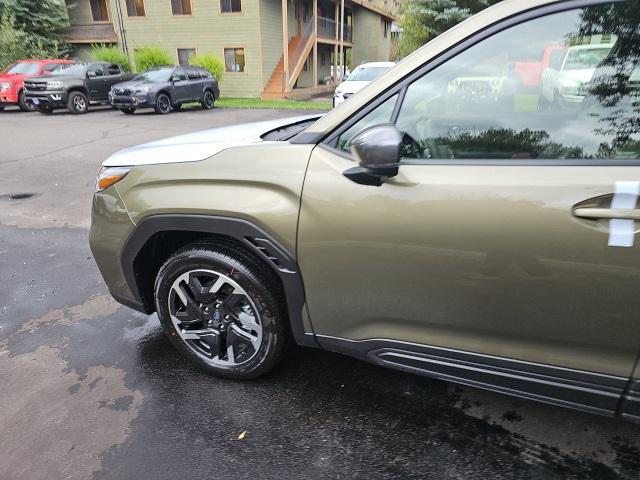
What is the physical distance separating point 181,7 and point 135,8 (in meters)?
3.01

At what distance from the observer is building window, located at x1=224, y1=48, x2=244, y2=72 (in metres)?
25.2

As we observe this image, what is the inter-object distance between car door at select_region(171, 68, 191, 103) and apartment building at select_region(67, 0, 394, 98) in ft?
22.0

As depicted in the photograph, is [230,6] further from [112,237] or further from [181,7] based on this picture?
[112,237]

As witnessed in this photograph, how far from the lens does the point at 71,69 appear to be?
17906mm

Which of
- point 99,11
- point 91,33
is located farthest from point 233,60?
point 99,11

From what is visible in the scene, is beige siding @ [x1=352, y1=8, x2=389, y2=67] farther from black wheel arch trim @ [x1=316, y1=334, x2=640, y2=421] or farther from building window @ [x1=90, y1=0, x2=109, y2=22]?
black wheel arch trim @ [x1=316, y1=334, x2=640, y2=421]

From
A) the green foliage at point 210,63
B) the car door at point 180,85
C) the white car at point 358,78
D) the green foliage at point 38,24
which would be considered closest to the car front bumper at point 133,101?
the car door at point 180,85

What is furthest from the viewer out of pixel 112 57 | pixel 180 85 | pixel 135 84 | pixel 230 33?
pixel 230 33

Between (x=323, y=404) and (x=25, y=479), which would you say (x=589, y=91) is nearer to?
(x=323, y=404)

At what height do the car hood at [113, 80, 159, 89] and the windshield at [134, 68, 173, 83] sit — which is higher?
the windshield at [134, 68, 173, 83]

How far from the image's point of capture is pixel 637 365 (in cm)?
168

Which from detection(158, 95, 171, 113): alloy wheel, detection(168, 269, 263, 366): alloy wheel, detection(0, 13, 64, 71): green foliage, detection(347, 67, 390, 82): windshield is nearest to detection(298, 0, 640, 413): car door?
detection(168, 269, 263, 366): alloy wheel

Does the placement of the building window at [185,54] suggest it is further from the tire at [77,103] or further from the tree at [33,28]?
the tire at [77,103]

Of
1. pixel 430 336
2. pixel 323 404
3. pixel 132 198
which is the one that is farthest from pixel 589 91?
pixel 132 198
